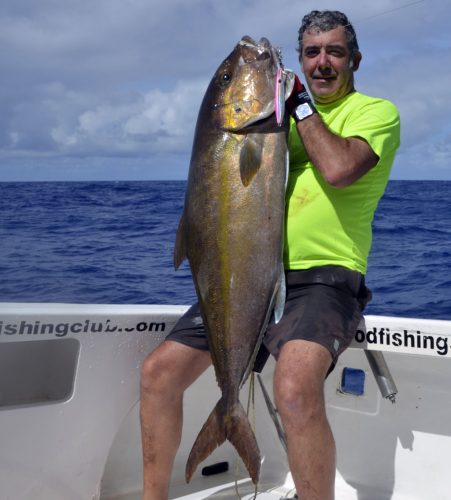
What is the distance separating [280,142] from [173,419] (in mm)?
1201

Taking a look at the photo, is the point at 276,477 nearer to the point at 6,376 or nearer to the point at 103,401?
the point at 103,401

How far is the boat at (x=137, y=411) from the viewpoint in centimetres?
297

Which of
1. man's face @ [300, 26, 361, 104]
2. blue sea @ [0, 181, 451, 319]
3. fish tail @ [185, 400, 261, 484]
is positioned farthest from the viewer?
blue sea @ [0, 181, 451, 319]

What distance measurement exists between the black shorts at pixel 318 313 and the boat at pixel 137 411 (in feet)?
1.09

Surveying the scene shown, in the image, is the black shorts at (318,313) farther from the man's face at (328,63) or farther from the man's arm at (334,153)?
the man's face at (328,63)

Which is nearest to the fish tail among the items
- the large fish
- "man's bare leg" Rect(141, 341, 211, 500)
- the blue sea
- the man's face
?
the large fish

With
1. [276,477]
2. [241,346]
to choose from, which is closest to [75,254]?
[276,477]

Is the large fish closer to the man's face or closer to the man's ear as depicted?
the man's face

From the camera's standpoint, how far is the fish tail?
263cm

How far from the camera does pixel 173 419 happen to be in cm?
294

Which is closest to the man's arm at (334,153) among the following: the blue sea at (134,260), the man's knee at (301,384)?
the man's knee at (301,384)

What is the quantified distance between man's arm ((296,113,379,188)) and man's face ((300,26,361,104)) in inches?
16.8

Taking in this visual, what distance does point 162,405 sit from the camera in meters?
2.91

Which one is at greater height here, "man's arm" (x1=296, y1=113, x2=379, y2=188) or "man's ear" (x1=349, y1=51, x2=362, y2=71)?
"man's ear" (x1=349, y1=51, x2=362, y2=71)
